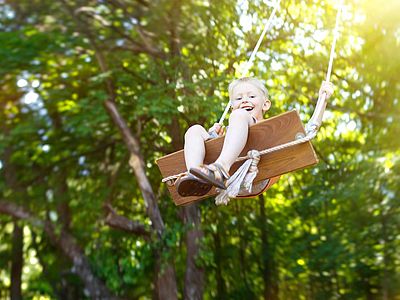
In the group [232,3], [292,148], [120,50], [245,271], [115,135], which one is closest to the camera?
[292,148]

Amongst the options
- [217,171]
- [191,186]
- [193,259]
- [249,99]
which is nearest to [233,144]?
[217,171]

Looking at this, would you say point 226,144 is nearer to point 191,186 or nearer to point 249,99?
point 191,186

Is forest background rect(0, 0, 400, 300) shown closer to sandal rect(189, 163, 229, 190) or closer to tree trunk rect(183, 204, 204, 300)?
tree trunk rect(183, 204, 204, 300)

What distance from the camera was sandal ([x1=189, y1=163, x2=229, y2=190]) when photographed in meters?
3.26

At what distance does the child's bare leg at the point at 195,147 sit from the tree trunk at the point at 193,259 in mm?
4899

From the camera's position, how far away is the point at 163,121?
781 centimetres

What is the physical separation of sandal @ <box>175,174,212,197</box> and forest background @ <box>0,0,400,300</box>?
13.7 feet

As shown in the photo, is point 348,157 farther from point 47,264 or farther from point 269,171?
point 269,171

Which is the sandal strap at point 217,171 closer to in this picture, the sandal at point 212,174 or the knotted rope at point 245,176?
the sandal at point 212,174

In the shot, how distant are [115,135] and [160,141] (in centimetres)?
68

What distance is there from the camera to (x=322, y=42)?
894cm

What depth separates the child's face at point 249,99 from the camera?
383 cm

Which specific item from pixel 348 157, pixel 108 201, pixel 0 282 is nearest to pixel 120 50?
pixel 108 201

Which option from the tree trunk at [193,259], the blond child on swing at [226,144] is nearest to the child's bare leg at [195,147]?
the blond child on swing at [226,144]
